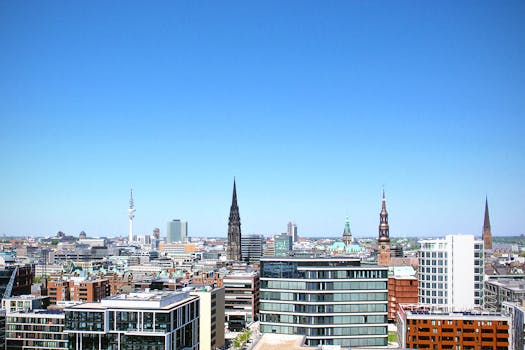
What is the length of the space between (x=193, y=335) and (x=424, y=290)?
147 feet

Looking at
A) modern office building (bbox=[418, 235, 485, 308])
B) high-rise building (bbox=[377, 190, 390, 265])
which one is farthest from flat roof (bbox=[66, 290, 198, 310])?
high-rise building (bbox=[377, 190, 390, 265])

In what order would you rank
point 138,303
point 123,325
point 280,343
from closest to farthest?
point 280,343, point 123,325, point 138,303

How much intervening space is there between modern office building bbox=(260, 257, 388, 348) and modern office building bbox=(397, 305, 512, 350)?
1074cm

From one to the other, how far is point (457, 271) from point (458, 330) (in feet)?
76.1

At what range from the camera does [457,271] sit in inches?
3617

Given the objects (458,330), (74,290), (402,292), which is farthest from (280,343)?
(74,290)

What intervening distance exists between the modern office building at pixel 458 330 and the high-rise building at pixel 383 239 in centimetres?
7299

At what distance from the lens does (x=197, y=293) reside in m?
80.6

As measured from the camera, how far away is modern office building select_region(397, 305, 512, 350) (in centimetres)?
6913

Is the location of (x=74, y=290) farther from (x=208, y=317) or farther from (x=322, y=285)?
(x=322, y=285)

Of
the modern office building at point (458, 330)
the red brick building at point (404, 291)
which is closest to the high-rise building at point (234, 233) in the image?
the red brick building at point (404, 291)

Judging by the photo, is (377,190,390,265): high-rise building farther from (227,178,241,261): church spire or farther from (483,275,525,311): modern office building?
(227,178,241,261): church spire

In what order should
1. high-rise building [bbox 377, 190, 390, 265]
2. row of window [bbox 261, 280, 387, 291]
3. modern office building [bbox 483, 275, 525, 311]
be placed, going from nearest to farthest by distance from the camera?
row of window [bbox 261, 280, 387, 291]
modern office building [bbox 483, 275, 525, 311]
high-rise building [bbox 377, 190, 390, 265]

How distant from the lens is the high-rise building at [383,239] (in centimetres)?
14512
